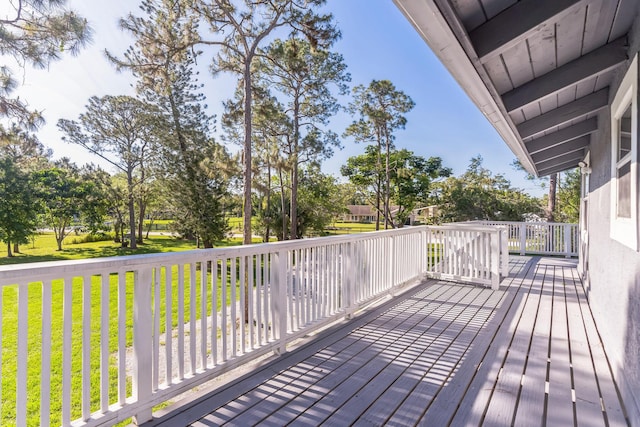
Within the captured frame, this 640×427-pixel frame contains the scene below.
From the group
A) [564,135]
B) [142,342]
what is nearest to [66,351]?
[142,342]

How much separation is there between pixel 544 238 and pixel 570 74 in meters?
8.08

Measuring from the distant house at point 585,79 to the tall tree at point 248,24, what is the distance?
506 cm

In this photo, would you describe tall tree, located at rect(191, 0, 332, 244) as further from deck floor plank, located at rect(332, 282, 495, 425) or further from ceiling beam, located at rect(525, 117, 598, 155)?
ceiling beam, located at rect(525, 117, 598, 155)

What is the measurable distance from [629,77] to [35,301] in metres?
14.1

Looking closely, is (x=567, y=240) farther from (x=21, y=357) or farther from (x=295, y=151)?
(x=21, y=357)

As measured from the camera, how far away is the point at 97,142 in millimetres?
20344

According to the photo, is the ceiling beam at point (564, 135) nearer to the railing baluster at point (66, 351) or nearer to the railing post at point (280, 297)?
the railing post at point (280, 297)

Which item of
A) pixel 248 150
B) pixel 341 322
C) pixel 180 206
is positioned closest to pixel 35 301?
pixel 180 206

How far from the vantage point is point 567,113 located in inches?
145

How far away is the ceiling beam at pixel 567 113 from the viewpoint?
3400 mm

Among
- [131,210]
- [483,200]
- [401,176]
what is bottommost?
[131,210]

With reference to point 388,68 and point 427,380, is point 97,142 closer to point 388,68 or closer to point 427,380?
point 388,68

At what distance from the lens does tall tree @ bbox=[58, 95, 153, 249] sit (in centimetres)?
1948

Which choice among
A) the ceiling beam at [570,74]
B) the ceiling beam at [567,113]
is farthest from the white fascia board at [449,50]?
the ceiling beam at [567,113]
